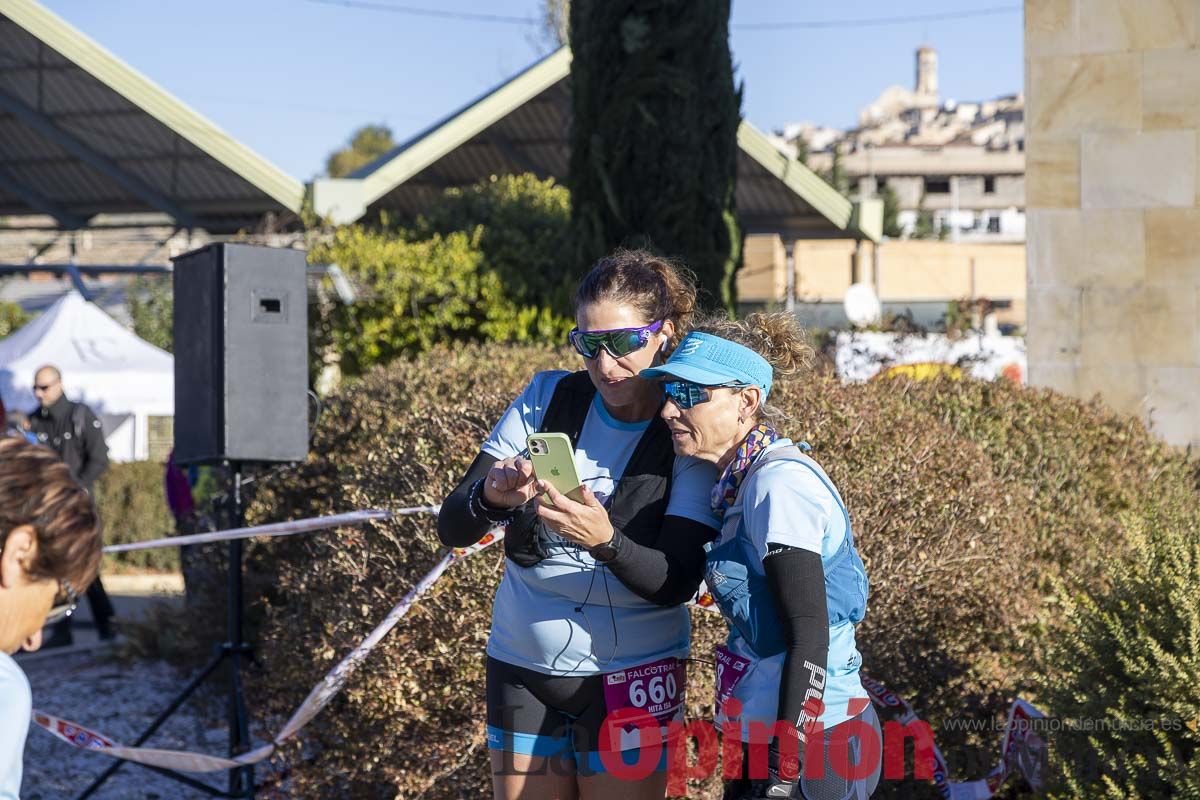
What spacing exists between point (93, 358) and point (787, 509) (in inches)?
522

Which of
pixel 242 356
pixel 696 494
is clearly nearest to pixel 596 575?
pixel 696 494

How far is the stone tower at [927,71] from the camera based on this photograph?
179m

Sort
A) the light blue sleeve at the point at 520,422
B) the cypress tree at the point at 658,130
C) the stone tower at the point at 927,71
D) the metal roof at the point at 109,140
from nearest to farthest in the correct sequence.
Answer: the light blue sleeve at the point at 520,422, the cypress tree at the point at 658,130, the metal roof at the point at 109,140, the stone tower at the point at 927,71

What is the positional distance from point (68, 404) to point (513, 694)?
8.21 m

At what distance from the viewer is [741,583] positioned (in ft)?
9.36

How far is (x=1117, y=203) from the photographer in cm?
888

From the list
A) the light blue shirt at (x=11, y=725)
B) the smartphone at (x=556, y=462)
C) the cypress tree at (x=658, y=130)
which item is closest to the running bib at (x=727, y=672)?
the smartphone at (x=556, y=462)

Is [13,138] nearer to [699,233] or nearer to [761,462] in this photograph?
[699,233]

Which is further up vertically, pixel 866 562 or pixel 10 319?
pixel 10 319

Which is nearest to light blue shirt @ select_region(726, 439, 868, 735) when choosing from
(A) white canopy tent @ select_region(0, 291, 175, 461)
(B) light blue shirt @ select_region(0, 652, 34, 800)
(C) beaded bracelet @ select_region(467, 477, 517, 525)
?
(C) beaded bracelet @ select_region(467, 477, 517, 525)

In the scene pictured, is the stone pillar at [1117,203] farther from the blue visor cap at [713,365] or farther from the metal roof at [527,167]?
the metal roof at [527,167]

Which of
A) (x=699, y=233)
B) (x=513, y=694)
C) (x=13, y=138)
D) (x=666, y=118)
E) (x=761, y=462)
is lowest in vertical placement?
(x=513, y=694)

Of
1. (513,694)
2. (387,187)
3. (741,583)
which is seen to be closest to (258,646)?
(513,694)

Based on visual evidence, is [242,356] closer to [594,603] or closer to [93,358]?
[594,603]
